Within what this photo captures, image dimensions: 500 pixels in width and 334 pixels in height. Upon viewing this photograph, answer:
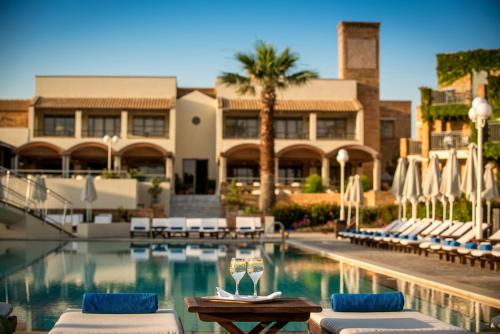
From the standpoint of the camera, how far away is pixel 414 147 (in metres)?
43.9

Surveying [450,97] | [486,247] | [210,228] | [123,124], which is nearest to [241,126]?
[123,124]

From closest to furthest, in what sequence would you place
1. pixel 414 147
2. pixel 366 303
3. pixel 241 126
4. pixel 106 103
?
pixel 366 303
pixel 414 147
pixel 106 103
pixel 241 126

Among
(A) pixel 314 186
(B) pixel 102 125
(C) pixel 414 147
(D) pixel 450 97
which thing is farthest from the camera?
(B) pixel 102 125

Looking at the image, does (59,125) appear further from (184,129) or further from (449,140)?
(449,140)

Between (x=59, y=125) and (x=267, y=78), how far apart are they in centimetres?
1873

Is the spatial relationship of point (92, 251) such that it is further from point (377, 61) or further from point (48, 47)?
point (377, 61)

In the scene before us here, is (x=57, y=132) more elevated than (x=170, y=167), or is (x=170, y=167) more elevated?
(x=57, y=132)

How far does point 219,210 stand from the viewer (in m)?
40.8

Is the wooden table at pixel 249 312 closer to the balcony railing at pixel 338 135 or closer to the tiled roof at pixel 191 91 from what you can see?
the balcony railing at pixel 338 135

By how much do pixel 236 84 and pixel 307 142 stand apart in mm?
12172

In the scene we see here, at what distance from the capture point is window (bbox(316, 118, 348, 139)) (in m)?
49.8

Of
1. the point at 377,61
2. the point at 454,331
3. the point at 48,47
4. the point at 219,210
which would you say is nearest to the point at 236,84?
the point at 219,210

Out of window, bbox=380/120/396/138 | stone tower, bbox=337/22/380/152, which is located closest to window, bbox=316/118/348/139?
stone tower, bbox=337/22/380/152

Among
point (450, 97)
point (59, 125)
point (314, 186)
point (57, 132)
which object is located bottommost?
point (314, 186)
